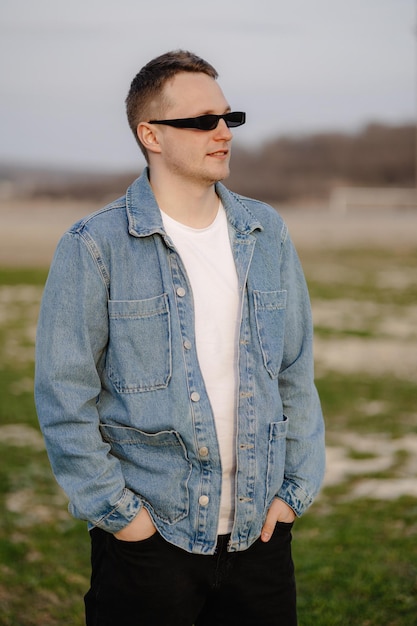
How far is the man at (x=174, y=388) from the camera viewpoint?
2.10 meters

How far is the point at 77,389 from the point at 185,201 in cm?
59

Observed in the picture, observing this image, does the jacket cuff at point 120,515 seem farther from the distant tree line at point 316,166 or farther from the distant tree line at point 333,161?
the distant tree line at point 333,161

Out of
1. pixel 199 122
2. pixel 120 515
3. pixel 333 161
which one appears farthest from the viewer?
pixel 333 161

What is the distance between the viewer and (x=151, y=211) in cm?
Answer: 221

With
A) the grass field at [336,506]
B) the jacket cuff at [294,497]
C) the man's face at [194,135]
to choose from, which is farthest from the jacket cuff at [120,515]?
the grass field at [336,506]

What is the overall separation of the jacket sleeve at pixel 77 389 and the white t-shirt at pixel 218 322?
0.25 m

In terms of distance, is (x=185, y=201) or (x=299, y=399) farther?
(x=299, y=399)

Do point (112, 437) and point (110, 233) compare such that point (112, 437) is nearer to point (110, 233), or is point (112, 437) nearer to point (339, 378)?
point (110, 233)

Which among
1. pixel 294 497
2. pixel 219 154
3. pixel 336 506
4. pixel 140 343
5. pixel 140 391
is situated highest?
pixel 219 154

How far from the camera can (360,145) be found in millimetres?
67125

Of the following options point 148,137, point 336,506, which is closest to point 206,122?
point 148,137

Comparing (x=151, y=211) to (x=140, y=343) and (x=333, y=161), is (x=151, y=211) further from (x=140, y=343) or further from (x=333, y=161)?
(x=333, y=161)

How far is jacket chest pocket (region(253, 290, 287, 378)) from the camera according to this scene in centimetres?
223

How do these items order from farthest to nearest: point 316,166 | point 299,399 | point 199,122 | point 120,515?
point 316,166 → point 299,399 → point 199,122 → point 120,515
